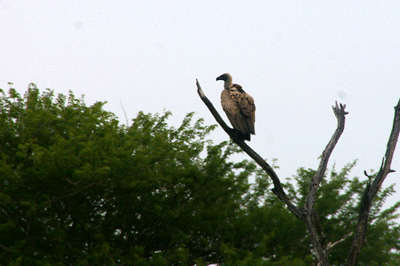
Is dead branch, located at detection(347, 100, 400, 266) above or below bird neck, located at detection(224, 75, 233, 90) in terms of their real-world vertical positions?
below

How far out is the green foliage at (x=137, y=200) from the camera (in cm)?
1034

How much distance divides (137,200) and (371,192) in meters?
7.03

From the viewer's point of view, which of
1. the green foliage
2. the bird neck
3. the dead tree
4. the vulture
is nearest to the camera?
the dead tree

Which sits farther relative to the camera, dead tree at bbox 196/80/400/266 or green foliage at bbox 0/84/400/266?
green foliage at bbox 0/84/400/266

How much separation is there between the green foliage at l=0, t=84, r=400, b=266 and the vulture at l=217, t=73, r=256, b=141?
3.36m

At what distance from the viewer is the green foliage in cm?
1034

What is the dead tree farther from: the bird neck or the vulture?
the bird neck

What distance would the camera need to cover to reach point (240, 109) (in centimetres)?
773

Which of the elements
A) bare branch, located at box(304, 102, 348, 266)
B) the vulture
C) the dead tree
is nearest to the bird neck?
the vulture

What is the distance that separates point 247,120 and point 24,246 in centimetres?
652

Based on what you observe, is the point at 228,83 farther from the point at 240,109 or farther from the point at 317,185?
the point at 317,185

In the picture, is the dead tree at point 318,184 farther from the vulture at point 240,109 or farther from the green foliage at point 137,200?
the green foliage at point 137,200

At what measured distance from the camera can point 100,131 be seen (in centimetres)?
1179

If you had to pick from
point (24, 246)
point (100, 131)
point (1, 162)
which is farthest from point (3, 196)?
point (100, 131)
